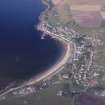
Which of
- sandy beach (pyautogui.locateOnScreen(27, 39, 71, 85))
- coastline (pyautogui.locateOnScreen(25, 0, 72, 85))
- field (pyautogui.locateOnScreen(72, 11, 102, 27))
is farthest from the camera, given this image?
field (pyautogui.locateOnScreen(72, 11, 102, 27))

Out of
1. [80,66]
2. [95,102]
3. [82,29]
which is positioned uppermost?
[82,29]

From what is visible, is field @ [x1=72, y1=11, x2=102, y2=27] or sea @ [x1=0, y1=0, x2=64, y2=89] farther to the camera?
field @ [x1=72, y1=11, x2=102, y2=27]

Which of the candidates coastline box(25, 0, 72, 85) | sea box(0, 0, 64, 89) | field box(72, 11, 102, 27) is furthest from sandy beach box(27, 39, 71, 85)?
field box(72, 11, 102, 27)

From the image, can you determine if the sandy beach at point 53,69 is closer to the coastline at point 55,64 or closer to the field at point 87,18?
the coastline at point 55,64

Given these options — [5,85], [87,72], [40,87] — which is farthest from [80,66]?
[5,85]

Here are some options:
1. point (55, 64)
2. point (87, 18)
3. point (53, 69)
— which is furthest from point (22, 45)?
point (87, 18)

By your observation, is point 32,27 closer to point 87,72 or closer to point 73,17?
point 73,17

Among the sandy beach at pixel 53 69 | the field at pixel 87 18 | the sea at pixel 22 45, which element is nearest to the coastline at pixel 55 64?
the sandy beach at pixel 53 69

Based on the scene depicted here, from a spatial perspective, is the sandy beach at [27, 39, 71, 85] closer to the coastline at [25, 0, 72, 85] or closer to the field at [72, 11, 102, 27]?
the coastline at [25, 0, 72, 85]

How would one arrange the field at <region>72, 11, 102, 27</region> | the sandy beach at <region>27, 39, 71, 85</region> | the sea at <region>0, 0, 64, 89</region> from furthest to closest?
1. the field at <region>72, 11, 102, 27</region>
2. the sea at <region>0, 0, 64, 89</region>
3. the sandy beach at <region>27, 39, 71, 85</region>
